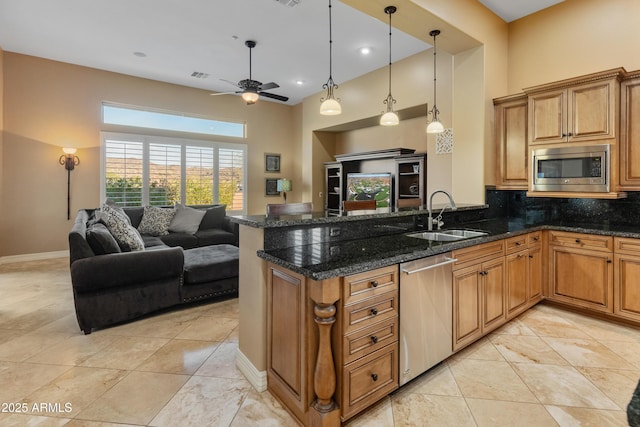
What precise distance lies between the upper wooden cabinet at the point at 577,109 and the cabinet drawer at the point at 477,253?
1528 millimetres

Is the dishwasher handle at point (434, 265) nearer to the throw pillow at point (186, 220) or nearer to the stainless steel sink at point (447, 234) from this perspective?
the stainless steel sink at point (447, 234)

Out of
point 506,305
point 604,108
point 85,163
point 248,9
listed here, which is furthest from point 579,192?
point 85,163

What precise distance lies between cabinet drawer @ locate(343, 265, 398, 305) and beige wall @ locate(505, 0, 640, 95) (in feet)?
11.6

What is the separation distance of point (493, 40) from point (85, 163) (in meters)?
6.87

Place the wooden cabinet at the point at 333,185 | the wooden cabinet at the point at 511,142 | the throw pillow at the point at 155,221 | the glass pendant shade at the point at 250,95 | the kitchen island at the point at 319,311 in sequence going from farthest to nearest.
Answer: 1. the wooden cabinet at the point at 333,185
2. the throw pillow at the point at 155,221
3. the glass pendant shade at the point at 250,95
4. the wooden cabinet at the point at 511,142
5. the kitchen island at the point at 319,311

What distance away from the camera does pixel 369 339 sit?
5.67 feet

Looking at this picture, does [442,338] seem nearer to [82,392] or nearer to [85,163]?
[82,392]

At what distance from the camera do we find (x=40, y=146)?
18.2 ft

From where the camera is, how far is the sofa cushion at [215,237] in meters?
5.41

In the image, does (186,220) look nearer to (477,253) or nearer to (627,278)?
(477,253)

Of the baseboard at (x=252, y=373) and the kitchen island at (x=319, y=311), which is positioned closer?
the kitchen island at (x=319, y=311)

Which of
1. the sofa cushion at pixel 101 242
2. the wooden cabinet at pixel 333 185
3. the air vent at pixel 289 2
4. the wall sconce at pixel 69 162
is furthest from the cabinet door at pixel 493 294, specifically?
the wall sconce at pixel 69 162

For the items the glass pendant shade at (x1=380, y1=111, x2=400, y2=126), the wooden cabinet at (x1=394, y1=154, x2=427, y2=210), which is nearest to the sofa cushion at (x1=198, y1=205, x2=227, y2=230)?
the wooden cabinet at (x1=394, y1=154, x2=427, y2=210)

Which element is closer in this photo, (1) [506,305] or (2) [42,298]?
(1) [506,305]
